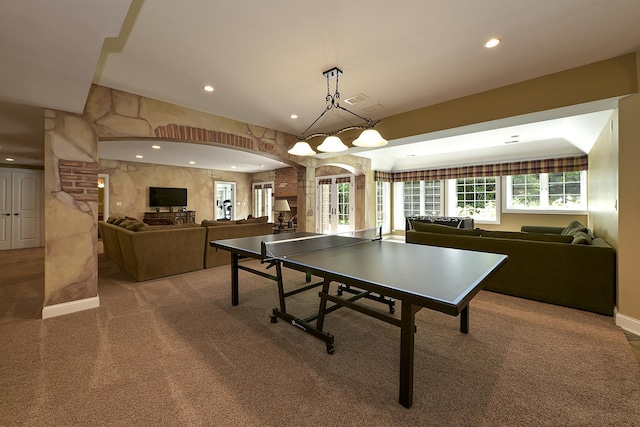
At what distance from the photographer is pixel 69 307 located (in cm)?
278

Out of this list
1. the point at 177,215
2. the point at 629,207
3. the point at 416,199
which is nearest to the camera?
the point at 629,207

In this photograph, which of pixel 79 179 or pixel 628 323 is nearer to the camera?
pixel 628 323

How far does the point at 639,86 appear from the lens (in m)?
2.26

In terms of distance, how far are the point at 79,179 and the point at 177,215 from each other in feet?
20.5

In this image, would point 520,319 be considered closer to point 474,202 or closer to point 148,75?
point 148,75

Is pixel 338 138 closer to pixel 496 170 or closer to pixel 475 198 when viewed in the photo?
pixel 496 170

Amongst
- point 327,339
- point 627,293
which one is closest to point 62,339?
point 327,339

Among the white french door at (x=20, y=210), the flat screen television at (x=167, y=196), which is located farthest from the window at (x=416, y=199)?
the white french door at (x=20, y=210)

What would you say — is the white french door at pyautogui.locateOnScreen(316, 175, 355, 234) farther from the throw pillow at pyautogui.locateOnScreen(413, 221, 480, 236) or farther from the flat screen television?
the flat screen television

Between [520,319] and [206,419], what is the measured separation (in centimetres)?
284

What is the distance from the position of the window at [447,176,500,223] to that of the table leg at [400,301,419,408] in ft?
21.2

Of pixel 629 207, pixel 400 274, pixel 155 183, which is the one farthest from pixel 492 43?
pixel 155 183

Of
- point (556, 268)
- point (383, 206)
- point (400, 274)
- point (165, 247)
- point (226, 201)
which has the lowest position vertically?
point (556, 268)

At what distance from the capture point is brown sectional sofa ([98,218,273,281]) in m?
3.77
